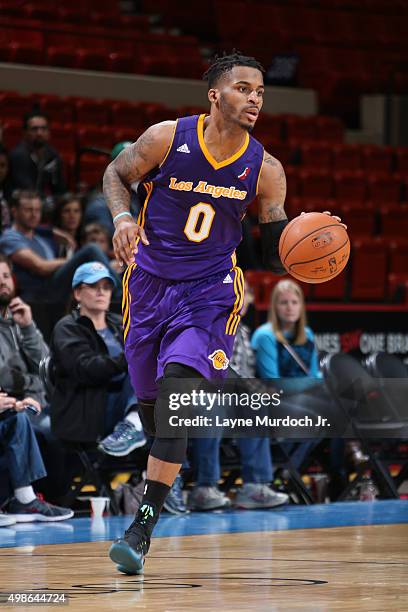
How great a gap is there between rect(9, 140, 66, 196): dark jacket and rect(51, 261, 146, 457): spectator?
3.35 m

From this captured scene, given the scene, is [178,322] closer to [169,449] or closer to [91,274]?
[169,449]

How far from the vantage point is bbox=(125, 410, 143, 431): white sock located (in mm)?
7051

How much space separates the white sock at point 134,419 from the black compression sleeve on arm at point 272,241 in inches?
89.7

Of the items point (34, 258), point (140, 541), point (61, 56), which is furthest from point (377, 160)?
point (140, 541)

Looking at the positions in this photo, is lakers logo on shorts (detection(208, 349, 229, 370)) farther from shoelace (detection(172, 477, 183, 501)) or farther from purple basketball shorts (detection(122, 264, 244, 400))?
shoelace (detection(172, 477, 183, 501))

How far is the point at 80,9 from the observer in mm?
15766

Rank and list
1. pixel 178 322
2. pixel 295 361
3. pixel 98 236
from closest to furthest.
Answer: pixel 178 322 → pixel 295 361 → pixel 98 236

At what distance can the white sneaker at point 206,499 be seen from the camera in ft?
24.0

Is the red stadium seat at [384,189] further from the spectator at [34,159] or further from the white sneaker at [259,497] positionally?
the white sneaker at [259,497]

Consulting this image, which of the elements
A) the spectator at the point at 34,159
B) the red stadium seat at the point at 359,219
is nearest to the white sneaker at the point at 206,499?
the spectator at the point at 34,159

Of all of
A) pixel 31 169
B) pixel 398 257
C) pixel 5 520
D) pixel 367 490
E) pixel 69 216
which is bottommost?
pixel 367 490

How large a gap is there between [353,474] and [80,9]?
884 cm

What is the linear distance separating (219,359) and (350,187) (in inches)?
398

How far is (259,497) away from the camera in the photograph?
752 centimetres
